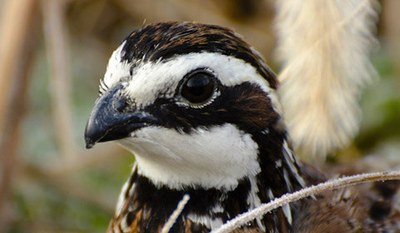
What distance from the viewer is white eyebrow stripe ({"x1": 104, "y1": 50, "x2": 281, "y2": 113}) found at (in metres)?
2.68

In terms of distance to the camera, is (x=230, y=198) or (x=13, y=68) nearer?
(x=230, y=198)

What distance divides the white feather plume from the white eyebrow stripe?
0.44 metres

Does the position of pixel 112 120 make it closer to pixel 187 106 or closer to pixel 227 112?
pixel 187 106

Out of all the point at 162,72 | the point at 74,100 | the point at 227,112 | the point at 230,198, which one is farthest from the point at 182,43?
the point at 74,100

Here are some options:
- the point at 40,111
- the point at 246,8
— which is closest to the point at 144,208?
the point at 40,111

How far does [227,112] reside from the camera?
2.79 m

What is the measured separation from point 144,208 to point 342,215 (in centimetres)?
65

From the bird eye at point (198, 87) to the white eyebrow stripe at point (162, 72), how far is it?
2 cm

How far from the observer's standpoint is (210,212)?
2.87 m

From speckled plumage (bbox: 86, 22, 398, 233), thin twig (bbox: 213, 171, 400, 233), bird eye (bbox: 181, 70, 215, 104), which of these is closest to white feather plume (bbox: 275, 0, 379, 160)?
speckled plumage (bbox: 86, 22, 398, 233)

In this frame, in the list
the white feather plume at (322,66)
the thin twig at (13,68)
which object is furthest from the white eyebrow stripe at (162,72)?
the thin twig at (13,68)

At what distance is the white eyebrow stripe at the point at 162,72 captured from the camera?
8.78 feet

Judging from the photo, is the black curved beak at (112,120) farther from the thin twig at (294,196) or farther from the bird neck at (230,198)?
the thin twig at (294,196)

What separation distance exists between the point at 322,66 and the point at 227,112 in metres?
0.58
